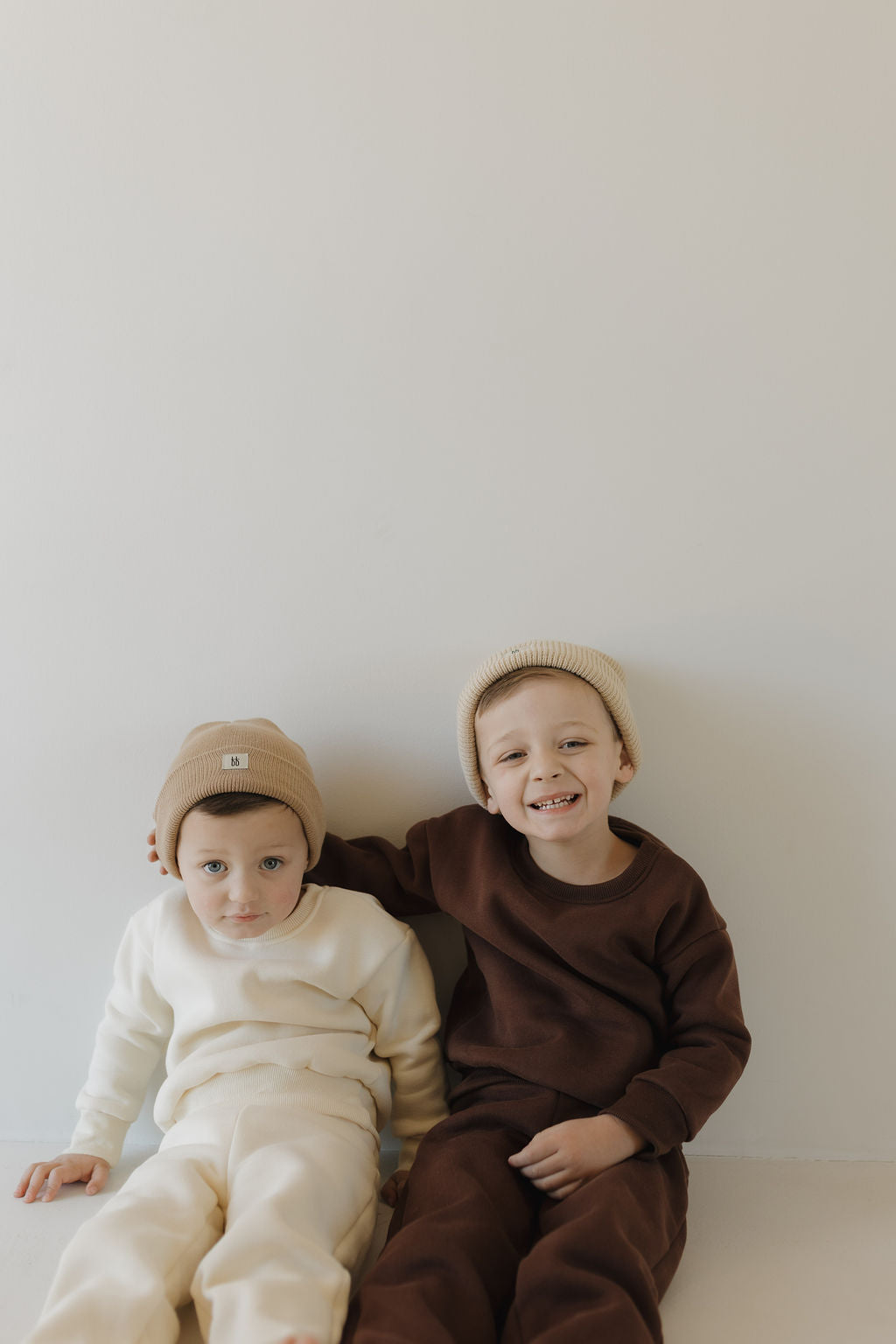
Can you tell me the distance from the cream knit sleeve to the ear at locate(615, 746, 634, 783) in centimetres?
59

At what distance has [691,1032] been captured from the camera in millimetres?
→ 1193

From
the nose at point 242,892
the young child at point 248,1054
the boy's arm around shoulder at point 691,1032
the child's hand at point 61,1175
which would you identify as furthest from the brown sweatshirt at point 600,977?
the child's hand at point 61,1175

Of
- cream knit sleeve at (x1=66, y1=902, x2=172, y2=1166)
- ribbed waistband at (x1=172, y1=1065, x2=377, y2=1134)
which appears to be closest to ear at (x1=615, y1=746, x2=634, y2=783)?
ribbed waistband at (x1=172, y1=1065, x2=377, y2=1134)

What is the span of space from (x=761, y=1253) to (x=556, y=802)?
1.74 ft

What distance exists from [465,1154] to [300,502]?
2.55 ft

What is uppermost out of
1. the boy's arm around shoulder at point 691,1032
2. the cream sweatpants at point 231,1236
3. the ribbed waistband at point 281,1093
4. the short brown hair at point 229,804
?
the short brown hair at point 229,804

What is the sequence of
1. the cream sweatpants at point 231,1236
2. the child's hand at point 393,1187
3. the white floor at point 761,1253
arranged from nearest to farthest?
the cream sweatpants at point 231,1236, the white floor at point 761,1253, the child's hand at point 393,1187

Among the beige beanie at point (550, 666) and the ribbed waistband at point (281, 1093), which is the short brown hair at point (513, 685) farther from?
the ribbed waistband at point (281, 1093)

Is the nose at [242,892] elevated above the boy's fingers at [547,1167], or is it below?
above

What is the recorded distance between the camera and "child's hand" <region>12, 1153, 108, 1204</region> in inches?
49.1

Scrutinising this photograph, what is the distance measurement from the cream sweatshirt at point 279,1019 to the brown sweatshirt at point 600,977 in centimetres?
7

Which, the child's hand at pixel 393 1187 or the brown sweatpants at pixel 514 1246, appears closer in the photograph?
the brown sweatpants at pixel 514 1246

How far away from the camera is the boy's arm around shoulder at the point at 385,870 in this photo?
4.30ft

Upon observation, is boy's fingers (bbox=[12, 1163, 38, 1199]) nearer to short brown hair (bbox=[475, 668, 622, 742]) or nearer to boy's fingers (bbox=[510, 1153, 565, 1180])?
boy's fingers (bbox=[510, 1153, 565, 1180])
